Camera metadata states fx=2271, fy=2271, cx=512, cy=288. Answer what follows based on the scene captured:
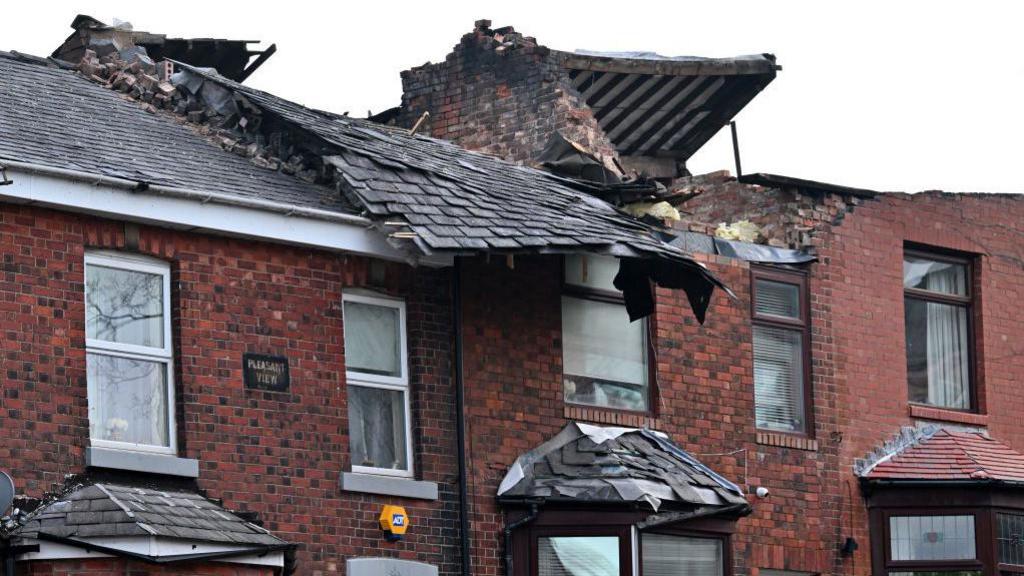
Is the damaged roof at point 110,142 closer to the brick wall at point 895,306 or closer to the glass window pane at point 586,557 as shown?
the glass window pane at point 586,557

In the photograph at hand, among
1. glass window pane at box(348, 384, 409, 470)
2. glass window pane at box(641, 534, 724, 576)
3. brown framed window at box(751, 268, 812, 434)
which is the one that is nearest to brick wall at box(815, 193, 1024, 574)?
brown framed window at box(751, 268, 812, 434)

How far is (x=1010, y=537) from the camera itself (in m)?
24.4

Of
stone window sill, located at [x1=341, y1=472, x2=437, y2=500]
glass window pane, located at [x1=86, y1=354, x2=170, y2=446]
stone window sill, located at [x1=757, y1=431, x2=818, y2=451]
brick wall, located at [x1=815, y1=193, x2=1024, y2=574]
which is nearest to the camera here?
glass window pane, located at [x1=86, y1=354, x2=170, y2=446]

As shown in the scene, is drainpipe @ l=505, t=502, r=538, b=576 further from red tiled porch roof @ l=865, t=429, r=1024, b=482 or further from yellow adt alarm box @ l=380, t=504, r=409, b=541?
red tiled porch roof @ l=865, t=429, r=1024, b=482

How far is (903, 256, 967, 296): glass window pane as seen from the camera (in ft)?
85.5

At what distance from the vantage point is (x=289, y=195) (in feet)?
66.5

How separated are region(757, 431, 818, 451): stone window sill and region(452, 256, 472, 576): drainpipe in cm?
434

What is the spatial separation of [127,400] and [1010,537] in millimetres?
10482

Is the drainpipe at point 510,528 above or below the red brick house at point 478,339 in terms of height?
below

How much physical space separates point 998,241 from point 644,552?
7901 mm

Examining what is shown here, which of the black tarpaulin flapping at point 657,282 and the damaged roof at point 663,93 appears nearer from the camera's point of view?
the black tarpaulin flapping at point 657,282

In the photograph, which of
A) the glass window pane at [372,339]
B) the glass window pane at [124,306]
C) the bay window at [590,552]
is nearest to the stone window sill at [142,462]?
the glass window pane at [124,306]

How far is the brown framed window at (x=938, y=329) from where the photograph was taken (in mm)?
25922

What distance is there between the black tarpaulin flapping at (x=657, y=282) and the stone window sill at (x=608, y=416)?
3.23 feet
